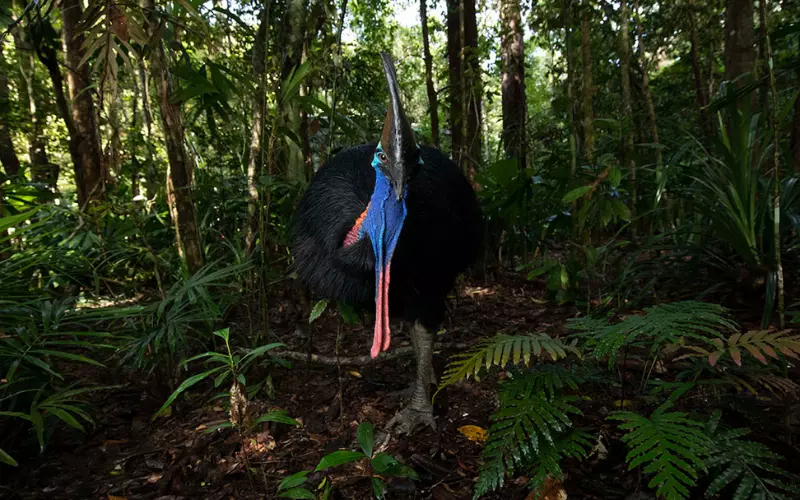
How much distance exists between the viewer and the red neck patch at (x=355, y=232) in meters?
1.57

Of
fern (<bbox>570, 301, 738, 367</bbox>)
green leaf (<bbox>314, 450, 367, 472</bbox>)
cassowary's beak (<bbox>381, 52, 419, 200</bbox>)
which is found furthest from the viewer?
cassowary's beak (<bbox>381, 52, 419, 200</bbox>)

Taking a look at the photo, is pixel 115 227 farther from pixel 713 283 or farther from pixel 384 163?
pixel 713 283

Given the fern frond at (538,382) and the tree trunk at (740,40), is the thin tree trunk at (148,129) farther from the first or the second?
the tree trunk at (740,40)

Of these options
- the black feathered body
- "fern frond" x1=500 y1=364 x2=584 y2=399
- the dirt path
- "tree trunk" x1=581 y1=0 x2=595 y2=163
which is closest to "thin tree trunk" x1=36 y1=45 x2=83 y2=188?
the black feathered body

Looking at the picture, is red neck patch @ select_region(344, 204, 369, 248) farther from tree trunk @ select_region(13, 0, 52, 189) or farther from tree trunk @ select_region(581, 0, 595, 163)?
tree trunk @ select_region(13, 0, 52, 189)

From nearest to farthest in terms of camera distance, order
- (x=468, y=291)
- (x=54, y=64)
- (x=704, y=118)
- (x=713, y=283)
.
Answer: (x=713, y=283) < (x=54, y=64) < (x=468, y=291) < (x=704, y=118)

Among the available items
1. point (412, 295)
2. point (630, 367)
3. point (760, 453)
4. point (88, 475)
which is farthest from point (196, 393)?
point (760, 453)

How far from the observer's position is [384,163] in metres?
1.39

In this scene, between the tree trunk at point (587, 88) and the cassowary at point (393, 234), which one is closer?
the cassowary at point (393, 234)

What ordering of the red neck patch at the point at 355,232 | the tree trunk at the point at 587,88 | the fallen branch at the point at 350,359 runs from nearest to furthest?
the red neck patch at the point at 355,232
the fallen branch at the point at 350,359
the tree trunk at the point at 587,88

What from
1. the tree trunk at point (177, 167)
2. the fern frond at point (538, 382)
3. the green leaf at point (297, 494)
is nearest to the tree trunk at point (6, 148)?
the tree trunk at point (177, 167)

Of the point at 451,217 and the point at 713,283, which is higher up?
the point at 451,217

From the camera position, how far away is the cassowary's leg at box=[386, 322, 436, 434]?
1.79 metres

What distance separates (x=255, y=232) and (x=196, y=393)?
79 cm
